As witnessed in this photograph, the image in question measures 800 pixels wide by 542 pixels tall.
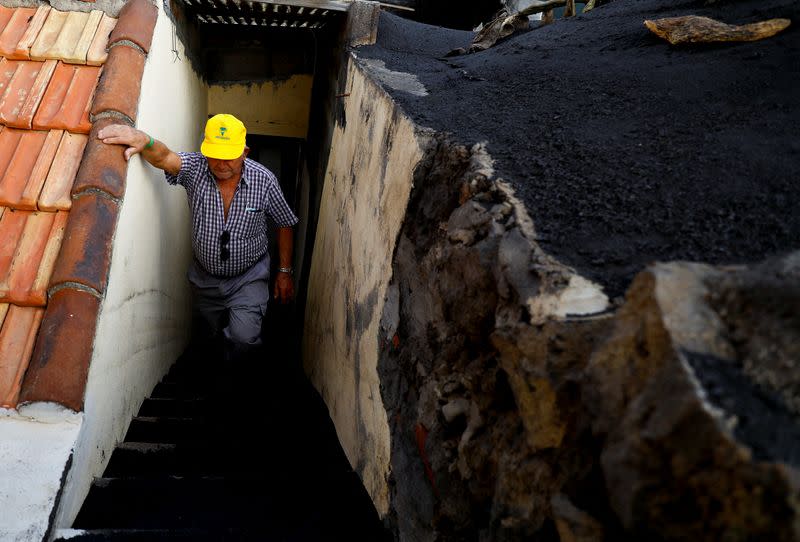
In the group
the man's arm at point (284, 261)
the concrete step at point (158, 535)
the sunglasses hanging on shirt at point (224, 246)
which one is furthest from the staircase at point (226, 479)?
the sunglasses hanging on shirt at point (224, 246)

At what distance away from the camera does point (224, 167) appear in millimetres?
3104

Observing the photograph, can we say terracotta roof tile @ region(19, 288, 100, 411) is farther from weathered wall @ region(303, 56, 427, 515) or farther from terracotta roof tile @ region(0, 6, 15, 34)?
terracotta roof tile @ region(0, 6, 15, 34)

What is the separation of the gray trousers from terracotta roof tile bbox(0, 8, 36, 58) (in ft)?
5.15

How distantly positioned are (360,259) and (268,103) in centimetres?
333

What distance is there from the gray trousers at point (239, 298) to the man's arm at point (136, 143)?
94cm

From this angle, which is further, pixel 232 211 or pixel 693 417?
pixel 232 211

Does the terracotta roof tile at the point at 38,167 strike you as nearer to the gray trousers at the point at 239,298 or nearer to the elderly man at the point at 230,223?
the elderly man at the point at 230,223

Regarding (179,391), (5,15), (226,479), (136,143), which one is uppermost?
(5,15)

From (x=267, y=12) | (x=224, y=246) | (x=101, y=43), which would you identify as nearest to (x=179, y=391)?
(x=224, y=246)

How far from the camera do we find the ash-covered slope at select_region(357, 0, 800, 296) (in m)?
1.33

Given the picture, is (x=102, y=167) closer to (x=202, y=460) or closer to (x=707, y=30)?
(x=202, y=460)

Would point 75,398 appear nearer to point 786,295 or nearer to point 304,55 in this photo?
point 786,295

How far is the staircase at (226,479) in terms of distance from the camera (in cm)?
200

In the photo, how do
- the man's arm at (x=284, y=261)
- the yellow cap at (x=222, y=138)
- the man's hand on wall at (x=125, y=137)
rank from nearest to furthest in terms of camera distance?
the man's hand on wall at (x=125, y=137) < the yellow cap at (x=222, y=138) < the man's arm at (x=284, y=261)
